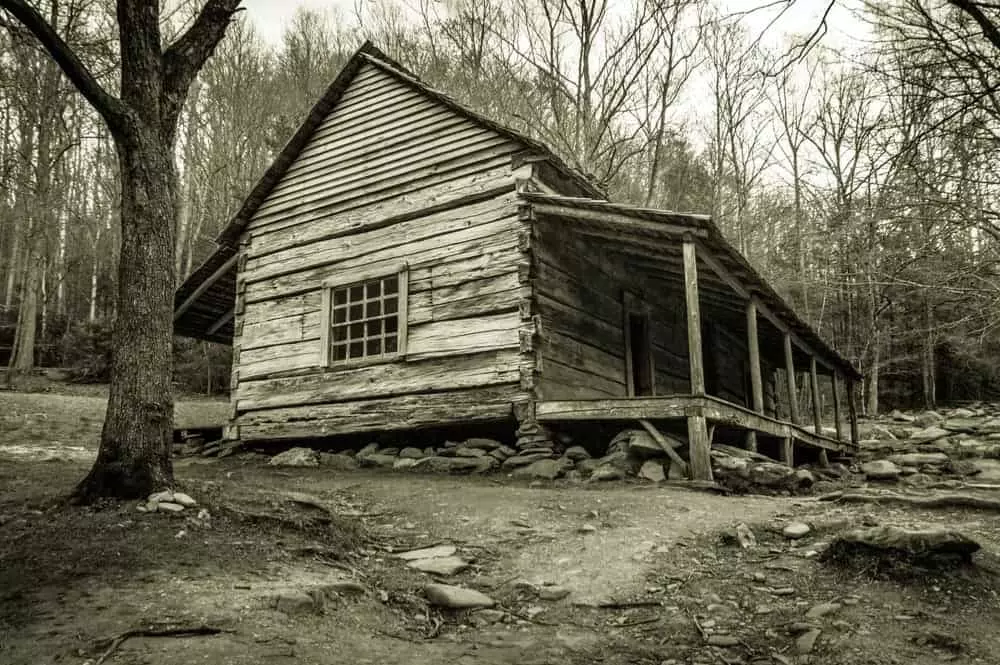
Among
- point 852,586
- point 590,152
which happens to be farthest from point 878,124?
point 590,152

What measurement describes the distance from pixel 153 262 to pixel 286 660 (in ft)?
12.6

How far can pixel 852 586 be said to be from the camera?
4.59 m

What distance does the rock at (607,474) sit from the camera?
8914mm

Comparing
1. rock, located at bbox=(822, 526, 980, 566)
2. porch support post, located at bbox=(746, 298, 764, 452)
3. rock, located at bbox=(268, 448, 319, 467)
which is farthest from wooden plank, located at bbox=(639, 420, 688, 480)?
rock, located at bbox=(268, 448, 319, 467)

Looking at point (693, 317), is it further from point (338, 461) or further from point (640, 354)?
point (338, 461)

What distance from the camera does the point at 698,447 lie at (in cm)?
862

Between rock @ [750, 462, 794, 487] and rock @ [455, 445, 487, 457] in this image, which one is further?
rock @ [455, 445, 487, 457]

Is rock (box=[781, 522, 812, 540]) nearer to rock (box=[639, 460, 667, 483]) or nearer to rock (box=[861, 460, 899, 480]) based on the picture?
rock (box=[639, 460, 667, 483])

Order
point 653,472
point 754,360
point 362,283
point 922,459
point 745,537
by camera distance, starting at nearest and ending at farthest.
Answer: point 745,537
point 653,472
point 754,360
point 362,283
point 922,459

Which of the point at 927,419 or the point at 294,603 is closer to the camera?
the point at 294,603

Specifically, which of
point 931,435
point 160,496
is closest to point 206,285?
point 160,496

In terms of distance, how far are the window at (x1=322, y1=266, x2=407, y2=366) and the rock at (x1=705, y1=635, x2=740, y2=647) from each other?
7746 mm

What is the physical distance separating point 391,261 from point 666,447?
17.6ft

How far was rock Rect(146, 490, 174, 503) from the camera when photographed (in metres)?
5.37
